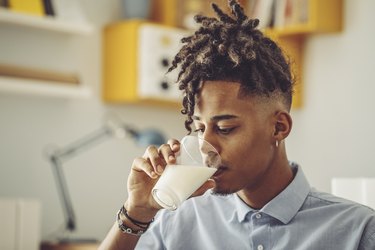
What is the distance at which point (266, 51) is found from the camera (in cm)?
180

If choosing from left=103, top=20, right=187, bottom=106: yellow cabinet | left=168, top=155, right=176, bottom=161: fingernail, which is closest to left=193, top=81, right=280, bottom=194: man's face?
left=168, top=155, right=176, bottom=161: fingernail

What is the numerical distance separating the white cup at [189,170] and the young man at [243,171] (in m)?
0.05

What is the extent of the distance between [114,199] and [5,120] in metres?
0.71

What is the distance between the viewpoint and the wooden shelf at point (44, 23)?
3307mm

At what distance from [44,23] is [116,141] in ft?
2.38

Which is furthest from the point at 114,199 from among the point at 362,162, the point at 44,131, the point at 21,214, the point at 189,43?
the point at 189,43

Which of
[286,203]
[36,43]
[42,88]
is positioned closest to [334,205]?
[286,203]

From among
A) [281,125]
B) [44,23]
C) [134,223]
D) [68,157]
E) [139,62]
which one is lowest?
[68,157]

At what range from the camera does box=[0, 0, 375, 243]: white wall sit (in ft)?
11.0

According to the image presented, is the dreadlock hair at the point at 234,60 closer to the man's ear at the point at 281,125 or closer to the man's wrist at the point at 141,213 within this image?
the man's ear at the point at 281,125

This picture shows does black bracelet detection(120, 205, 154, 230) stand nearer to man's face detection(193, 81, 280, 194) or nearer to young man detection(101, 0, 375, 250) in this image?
young man detection(101, 0, 375, 250)

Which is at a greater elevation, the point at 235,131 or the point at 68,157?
the point at 235,131

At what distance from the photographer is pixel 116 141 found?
3.80 meters

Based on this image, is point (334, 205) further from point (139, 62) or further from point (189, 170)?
point (139, 62)
